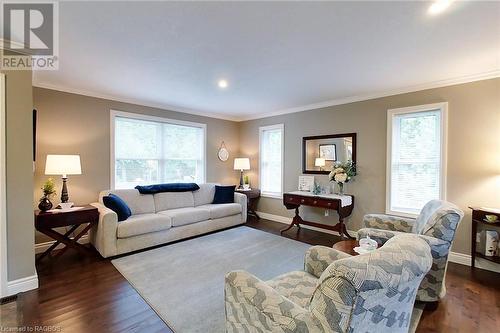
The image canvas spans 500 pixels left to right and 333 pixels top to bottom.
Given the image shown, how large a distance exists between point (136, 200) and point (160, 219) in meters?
0.66

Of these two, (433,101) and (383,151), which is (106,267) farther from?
(433,101)

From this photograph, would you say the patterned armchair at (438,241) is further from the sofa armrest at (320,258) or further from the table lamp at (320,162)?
the table lamp at (320,162)

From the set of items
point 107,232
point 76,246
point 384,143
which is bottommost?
point 76,246

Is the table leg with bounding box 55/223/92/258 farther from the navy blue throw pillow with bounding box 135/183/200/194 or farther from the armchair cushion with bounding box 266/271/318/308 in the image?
the armchair cushion with bounding box 266/271/318/308

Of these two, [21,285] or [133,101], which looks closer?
[21,285]

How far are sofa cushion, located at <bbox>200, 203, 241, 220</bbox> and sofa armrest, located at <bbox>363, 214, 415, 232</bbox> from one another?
251 centimetres

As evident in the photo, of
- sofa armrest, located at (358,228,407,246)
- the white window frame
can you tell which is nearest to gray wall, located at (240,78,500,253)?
sofa armrest, located at (358,228,407,246)

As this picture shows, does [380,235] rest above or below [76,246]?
above

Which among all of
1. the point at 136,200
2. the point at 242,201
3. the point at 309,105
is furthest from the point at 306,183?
the point at 136,200

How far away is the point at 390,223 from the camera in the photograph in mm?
2920

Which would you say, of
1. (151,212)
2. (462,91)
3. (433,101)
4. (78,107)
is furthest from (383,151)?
(78,107)

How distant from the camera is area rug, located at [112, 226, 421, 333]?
2.10 meters

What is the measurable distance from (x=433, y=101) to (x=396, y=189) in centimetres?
139

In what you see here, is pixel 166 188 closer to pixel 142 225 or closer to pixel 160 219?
pixel 160 219
